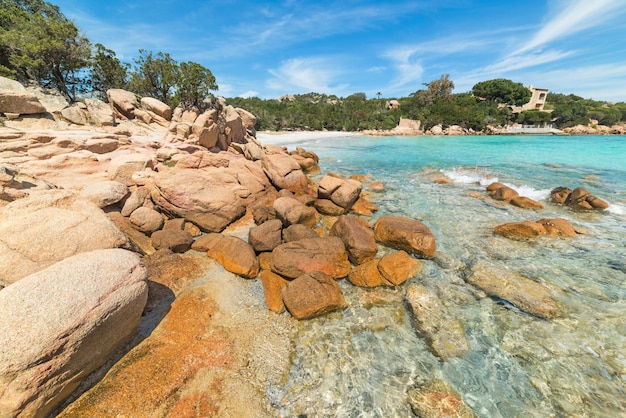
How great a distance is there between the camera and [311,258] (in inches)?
269

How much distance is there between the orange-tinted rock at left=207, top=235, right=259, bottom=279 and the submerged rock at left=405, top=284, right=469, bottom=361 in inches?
165

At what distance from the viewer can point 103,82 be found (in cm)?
2853

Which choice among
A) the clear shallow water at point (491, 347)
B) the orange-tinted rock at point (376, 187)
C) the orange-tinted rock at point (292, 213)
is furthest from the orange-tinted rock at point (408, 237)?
the orange-tinted rock at point (376, 187)

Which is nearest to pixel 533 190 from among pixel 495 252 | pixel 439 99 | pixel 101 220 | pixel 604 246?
pixel 604 246

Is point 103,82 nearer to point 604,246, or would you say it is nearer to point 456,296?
point 456,296

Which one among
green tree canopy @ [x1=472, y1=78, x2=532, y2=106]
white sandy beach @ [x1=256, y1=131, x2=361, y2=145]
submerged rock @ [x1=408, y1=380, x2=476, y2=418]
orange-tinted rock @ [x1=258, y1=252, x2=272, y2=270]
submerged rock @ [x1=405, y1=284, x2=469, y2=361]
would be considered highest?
green tree canopy @ [x1=472, y1=78, x2=532, y2=106]

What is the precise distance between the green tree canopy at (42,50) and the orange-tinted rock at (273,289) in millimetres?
28907

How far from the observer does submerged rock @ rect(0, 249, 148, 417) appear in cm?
301

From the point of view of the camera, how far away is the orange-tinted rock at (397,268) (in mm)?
6676

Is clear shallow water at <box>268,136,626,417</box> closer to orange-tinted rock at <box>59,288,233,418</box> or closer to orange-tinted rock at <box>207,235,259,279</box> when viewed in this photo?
orange-tinted rock at <box>59,288,233,418</box>

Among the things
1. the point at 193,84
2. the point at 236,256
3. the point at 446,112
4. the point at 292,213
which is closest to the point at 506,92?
the point at 446,112

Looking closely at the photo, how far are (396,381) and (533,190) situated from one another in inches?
658

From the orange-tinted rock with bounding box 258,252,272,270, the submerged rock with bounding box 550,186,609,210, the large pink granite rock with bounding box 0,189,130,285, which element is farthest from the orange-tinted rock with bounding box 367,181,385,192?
the large pink granite rock with bounding box 0,189,130,285

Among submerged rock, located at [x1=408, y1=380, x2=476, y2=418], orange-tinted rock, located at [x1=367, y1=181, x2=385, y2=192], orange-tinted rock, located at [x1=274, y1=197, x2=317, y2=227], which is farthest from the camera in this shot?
orange-tinted rock, located at [x1=367, y1=181, x2=385, y2=192]
